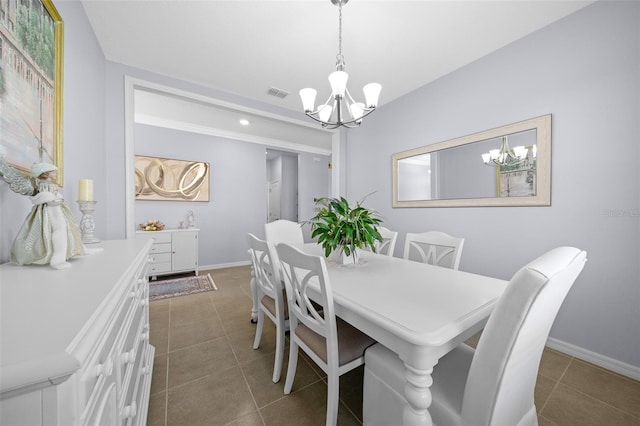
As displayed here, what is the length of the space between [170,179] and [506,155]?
4.48 metres

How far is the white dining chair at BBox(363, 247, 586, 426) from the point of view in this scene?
0.63 metres

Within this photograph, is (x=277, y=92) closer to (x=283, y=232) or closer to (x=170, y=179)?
(x=283, y=232)

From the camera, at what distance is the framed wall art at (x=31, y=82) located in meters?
0.83

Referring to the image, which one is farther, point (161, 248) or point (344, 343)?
point (161, 248)

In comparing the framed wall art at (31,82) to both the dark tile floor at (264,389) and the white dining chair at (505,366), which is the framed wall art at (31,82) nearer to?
the dark tile floor at (264,389)

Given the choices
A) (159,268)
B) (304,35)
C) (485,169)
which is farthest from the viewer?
(159,268)

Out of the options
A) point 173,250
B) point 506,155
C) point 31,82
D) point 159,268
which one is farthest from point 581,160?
point 159,268

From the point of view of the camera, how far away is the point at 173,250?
3.52 metres

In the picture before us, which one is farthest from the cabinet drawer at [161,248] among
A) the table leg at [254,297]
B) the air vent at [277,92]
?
the air vent at [277,92]

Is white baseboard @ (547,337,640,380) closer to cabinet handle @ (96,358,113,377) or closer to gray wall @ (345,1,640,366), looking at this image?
gray wall @ (345,1,640,366)

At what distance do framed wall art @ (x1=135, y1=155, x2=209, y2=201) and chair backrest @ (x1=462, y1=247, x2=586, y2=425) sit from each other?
429 centimetres

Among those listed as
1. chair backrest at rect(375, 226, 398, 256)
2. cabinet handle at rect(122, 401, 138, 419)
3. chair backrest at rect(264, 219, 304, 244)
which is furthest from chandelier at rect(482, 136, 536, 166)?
cabinet handle at rect(122, 401, 138, 419)

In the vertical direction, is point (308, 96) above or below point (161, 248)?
above

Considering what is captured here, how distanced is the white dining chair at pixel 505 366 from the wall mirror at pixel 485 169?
142cm
